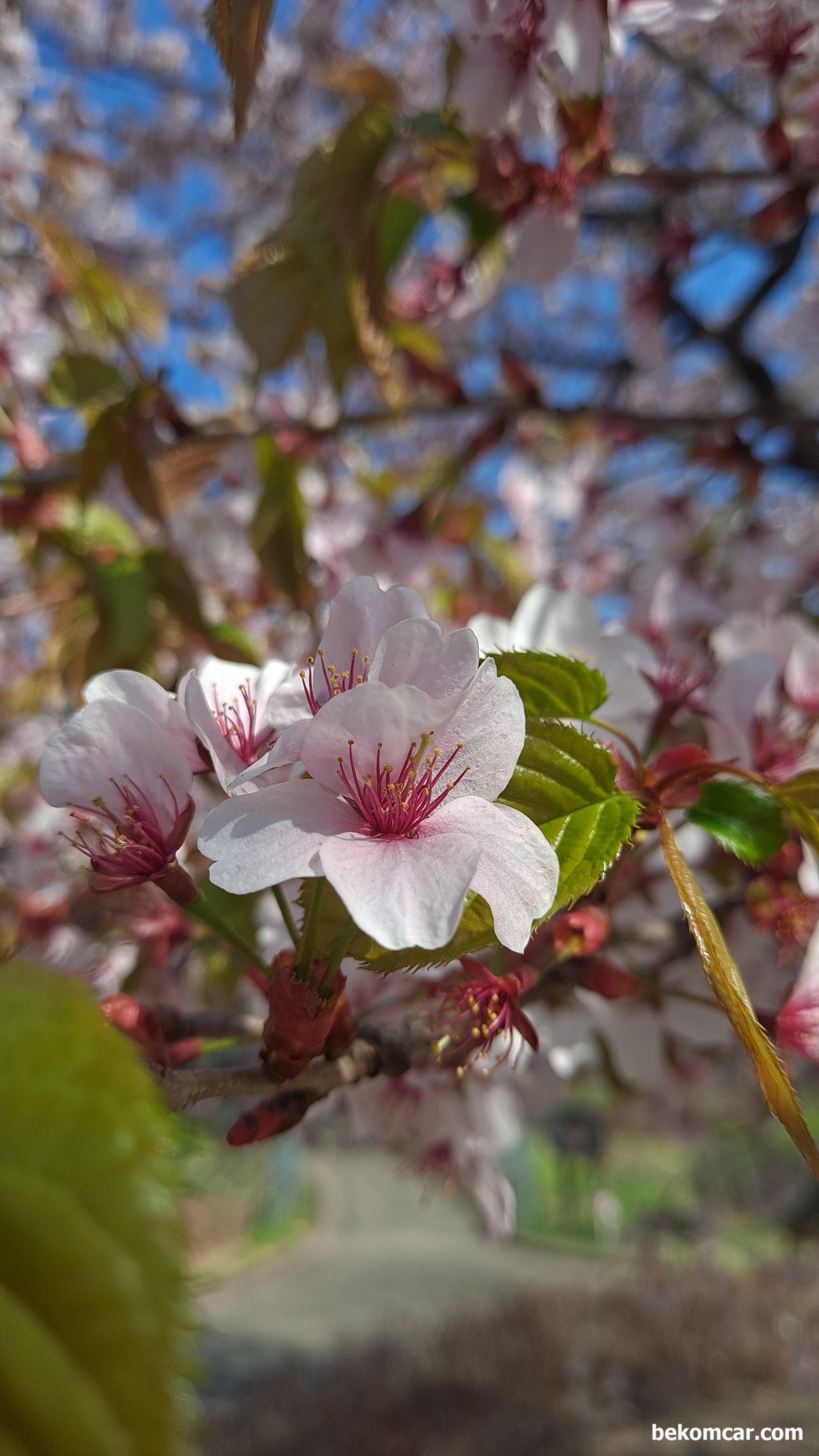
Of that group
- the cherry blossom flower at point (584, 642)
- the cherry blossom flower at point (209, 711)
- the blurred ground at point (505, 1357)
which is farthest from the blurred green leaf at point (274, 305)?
the blurred ground at point (505, 1357)

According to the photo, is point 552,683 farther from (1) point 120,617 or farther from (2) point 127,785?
(1) point 120,617

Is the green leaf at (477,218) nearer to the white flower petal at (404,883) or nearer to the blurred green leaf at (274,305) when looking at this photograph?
the blurred green leaf at (274,305)

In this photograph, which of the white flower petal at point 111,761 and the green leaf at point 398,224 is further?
the green leaf at point 398,224

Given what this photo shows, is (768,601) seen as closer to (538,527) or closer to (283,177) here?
(538,527)

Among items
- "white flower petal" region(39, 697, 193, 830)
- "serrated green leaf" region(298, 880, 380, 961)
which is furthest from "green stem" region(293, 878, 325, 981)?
"white flower petal" region(39, 697, 193, 830)

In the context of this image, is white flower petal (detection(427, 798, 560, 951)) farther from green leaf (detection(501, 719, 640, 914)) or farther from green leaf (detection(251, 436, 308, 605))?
green leaf (detection(251, 436, 308, 605))

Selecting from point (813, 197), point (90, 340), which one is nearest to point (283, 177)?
point (90, 340)

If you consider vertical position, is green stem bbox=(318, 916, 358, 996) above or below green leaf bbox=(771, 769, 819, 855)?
above
